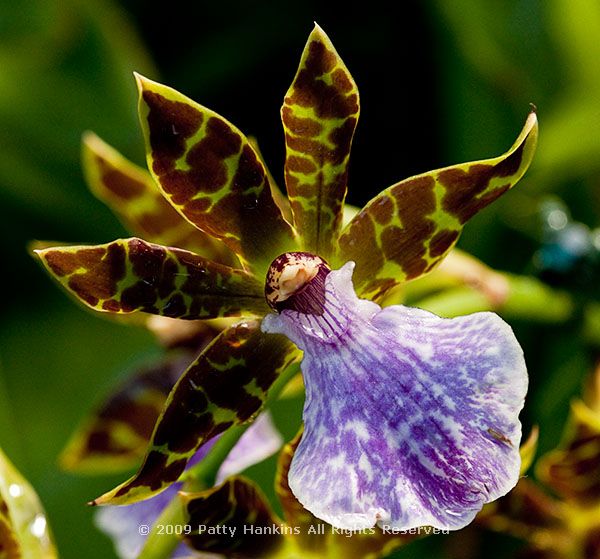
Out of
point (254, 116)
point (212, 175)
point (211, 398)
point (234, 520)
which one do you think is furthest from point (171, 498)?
point (254, 116)

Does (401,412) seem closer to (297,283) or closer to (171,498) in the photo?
(297,283)

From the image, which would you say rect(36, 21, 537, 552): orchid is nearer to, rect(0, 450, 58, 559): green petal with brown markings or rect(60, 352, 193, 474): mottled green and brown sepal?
rect(0, 450, 58, 559): green petal with brown markings

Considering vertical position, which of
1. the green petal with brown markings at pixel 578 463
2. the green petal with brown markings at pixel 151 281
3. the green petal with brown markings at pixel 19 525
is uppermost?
the green petal with brown markings at pixel 151 281

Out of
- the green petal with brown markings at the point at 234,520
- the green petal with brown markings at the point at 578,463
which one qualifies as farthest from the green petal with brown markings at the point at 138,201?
the green petal with brown markings at the point at 578,463

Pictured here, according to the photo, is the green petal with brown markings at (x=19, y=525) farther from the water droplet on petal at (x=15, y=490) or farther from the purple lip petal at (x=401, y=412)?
the purple lip petal at (x=401, y=412)

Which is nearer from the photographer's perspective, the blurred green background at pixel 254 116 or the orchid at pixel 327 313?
the orchid at pixel 327 313

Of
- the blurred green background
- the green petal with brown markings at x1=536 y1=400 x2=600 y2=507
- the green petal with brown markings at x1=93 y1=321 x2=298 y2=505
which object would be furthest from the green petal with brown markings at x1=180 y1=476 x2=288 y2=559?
the blurred green background

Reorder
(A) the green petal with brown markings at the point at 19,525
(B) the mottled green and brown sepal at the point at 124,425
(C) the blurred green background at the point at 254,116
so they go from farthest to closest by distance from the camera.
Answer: (C) the blurred green background at the point at 254,116
(B) the mottled green and brown sepal at the point at 124,425
(A) the green petal with brown markings at the point at 19,525

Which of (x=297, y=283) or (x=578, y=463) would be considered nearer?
(x=297, y=283)
